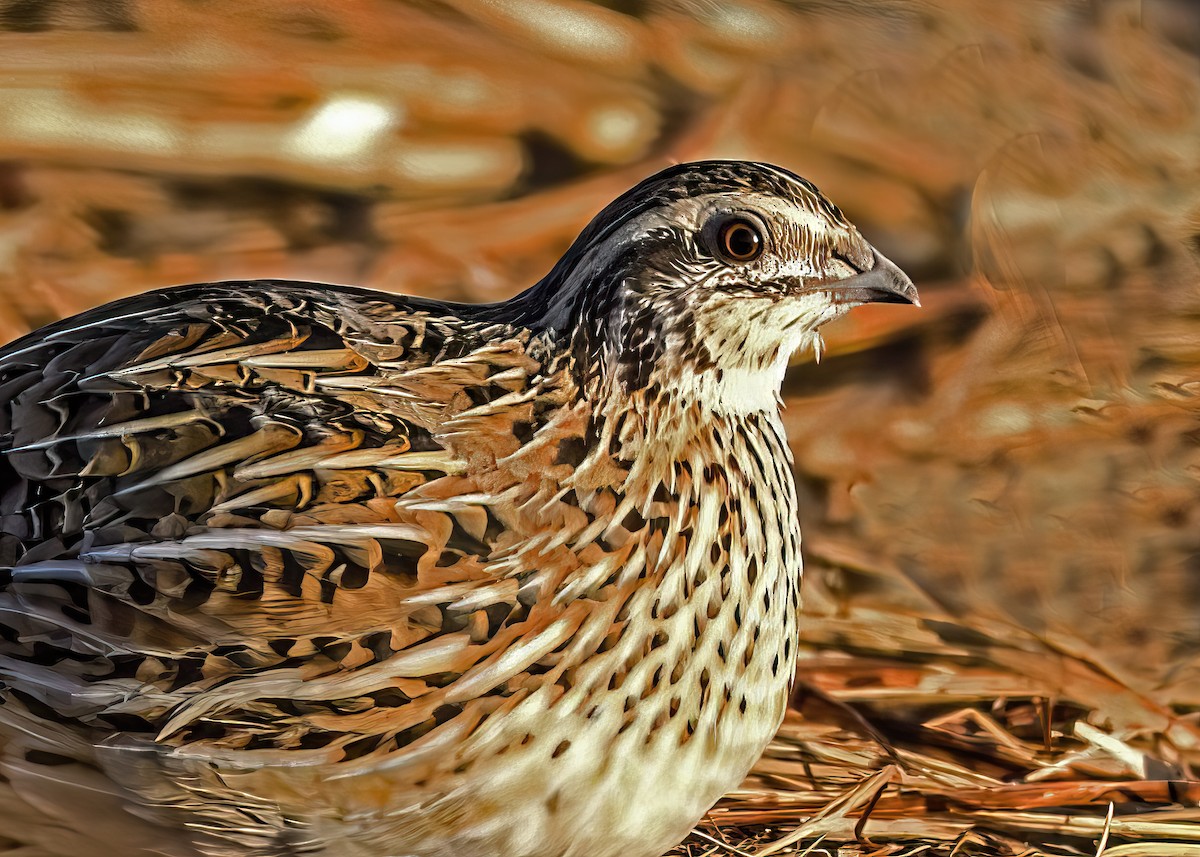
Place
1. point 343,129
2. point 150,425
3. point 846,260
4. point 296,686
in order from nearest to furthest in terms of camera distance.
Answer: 1. point 296,686
2. point 150,425
3. point 846,260
4. point 343,129

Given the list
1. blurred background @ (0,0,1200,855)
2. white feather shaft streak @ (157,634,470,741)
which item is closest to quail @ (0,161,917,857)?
white feather shaft streak @ (157,634,470,741)

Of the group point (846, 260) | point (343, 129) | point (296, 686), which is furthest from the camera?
point (343, 129)

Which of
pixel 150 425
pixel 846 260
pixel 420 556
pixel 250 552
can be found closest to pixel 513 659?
pixel 420 556

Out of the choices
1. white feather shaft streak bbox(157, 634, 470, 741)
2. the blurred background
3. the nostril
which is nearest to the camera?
white feather shaft streak bbox(157, 634, 470, 741)

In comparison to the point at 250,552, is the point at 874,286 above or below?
above

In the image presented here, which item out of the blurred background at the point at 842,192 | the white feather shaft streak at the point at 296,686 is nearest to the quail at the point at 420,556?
the white feather shaft streak at the point at 296,686

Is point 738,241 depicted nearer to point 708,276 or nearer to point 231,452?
point 708,276

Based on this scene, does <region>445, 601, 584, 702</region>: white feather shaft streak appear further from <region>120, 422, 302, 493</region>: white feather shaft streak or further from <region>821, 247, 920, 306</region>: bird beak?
<region>821, 247, 920, 306</region>: bird beak

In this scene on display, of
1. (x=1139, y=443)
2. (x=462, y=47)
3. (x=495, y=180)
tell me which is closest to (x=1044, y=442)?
(x=1139, y=443)
